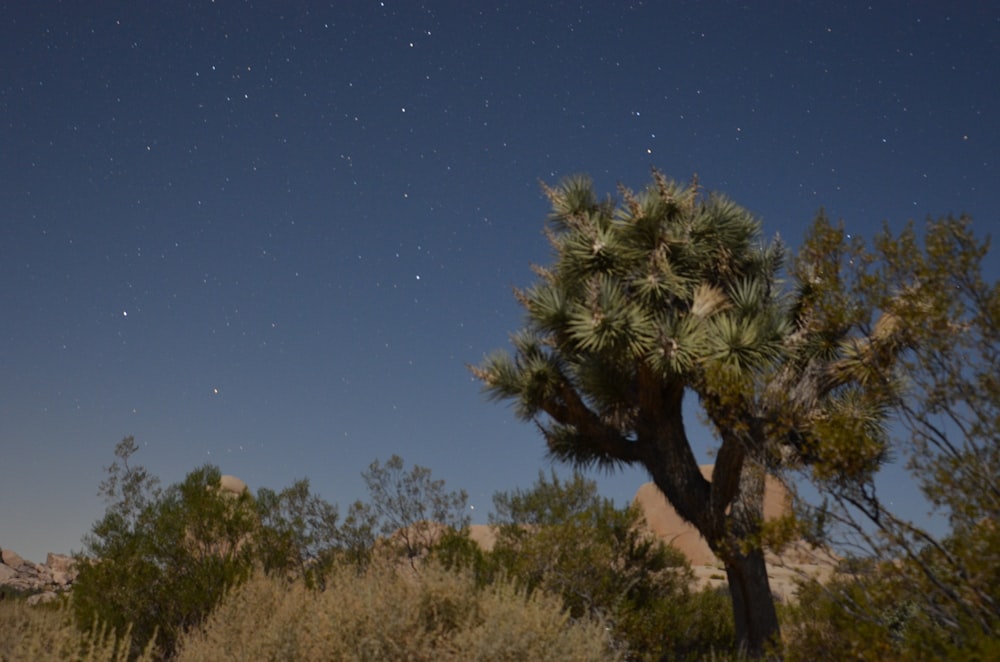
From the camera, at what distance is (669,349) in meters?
12.3

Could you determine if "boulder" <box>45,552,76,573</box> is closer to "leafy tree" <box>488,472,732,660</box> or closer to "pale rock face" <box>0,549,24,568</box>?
"pale rock face" <box>0,549,24,568</box>

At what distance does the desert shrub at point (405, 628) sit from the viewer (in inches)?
279

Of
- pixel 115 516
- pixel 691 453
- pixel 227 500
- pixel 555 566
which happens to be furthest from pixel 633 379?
pixel 115 516

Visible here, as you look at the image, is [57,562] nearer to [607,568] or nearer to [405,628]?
[607,568]

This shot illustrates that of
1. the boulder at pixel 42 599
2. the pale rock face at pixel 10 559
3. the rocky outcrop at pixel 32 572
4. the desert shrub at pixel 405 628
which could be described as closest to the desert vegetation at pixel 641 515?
the desert shrub at pixel 405 628

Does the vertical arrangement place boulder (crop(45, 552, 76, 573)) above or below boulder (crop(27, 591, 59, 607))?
above

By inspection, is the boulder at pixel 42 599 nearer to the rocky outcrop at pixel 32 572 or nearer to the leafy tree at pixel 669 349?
the rocky outcrop at pixel 32 572

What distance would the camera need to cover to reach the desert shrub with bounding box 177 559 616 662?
279 inches

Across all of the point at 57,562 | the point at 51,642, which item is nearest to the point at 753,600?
the point at 51,642

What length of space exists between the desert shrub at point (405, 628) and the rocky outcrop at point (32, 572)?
30524 millimetres

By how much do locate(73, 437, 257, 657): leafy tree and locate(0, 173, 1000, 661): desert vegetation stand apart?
0.15 ft

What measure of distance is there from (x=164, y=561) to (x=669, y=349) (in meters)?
10.7

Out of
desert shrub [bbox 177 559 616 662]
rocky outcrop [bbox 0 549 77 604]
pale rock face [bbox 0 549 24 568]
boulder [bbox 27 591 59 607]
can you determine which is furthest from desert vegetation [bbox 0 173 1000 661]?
pale rock face [bbox 0 549 24 568]

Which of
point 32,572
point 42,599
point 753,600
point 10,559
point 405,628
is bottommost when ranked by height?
point 405,628
